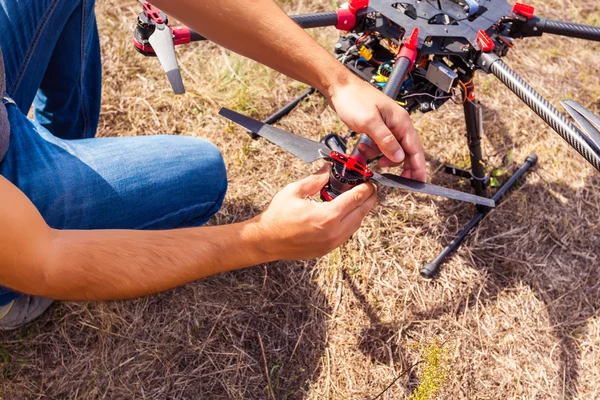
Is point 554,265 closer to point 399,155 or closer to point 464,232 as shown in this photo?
point 464,232

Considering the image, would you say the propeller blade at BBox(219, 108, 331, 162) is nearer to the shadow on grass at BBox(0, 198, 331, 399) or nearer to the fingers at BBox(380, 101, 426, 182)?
the fingers at BBox(380, 101, 426, 182)

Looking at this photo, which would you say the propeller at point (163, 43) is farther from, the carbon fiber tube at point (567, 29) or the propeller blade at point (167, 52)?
the carbon fiber tube at point (567, 29)

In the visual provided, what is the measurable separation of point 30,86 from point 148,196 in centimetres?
95

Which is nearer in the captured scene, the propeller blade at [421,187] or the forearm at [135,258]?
the forearm at [135,258]

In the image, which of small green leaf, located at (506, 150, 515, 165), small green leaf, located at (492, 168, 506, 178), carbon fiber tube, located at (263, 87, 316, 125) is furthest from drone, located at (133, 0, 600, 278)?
carbon fiber tube, located at (263, 87, 316, 125)

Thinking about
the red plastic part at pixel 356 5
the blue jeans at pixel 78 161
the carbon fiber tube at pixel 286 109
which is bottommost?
the carbon fiber tube at pixel 286 109

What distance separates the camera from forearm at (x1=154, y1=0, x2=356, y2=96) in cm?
227

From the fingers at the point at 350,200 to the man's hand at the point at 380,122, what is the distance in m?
0.21

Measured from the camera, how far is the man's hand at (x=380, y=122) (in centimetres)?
210

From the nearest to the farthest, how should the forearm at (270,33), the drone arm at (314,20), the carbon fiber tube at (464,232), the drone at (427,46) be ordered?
the forearm at (270,33)
the drone at (427,46)
the drone arm at (314,20)
the carbon fiber tube at (464,232)

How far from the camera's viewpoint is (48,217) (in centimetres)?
230

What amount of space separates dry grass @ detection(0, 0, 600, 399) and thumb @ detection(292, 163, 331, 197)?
114 cm

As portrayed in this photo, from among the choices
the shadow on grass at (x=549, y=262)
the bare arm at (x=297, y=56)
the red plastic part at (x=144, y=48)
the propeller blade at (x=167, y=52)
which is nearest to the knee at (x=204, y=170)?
the propeller blade at (x=167, y=52)

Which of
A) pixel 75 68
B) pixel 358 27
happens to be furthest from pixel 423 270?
pixel 75 68
